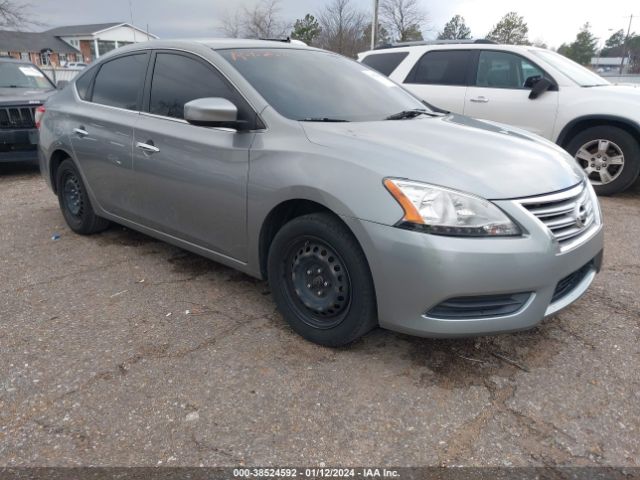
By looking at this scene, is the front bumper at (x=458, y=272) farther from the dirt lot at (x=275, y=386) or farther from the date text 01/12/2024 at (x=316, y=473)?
the date text 01/12/2024 at (x=316, y=473)

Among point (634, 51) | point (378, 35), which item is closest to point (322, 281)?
point (378, 35)

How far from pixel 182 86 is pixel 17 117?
5.31 m

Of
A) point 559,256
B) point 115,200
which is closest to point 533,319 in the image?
point 559,256

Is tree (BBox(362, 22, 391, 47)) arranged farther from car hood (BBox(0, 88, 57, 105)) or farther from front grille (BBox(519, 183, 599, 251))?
front grille (BBox(519, 183, 599, 251))

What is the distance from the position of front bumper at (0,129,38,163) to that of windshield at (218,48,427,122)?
5.45 meters

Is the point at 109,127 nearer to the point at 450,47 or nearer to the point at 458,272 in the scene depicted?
the point at 458,272

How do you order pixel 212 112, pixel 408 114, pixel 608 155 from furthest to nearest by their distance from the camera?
pixel 608 155 < pixel 408 114 < pixel 212 112

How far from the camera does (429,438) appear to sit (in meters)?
2.21

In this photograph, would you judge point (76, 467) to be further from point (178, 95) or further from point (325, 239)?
point (178, 95)

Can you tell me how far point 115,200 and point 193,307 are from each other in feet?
4.38

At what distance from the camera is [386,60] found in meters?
7.78

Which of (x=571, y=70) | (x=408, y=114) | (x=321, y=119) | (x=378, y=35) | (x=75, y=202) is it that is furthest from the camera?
(x=378, y=35)

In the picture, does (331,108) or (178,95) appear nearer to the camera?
(331,108)

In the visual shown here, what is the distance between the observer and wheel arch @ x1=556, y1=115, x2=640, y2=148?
19.5 feet
